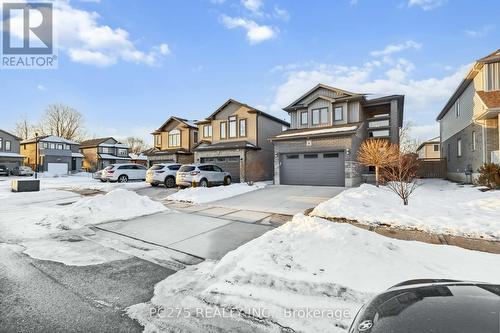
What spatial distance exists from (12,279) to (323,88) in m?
20.6

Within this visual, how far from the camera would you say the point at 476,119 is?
1274cm

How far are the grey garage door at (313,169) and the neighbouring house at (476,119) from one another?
6888mm

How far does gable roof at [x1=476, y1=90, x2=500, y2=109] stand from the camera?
11.2 metres

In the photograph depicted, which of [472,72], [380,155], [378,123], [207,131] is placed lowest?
[380,155]

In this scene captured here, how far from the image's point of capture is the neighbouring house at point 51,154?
39875 millimetres

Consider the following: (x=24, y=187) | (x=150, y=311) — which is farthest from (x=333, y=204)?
(x=24, y=187)

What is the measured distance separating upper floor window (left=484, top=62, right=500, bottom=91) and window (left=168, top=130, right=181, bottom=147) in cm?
2493

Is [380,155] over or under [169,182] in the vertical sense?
over

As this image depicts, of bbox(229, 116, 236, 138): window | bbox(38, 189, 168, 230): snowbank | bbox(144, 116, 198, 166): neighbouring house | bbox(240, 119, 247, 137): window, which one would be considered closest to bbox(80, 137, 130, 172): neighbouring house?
bbox(144, 116, 198, 166): neighbouring house

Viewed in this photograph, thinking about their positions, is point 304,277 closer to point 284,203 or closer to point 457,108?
point 284,203

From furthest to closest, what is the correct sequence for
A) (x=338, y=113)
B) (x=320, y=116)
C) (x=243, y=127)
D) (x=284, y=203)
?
(x=243, y=127) → (x=320, y=116) → (x=338, y=113) → (x=284, y=203)

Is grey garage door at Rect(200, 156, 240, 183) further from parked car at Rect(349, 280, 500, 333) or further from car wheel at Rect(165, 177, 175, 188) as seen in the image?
parked car at Rect(349, 280, 500, 333)

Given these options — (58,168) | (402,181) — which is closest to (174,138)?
(402,181)

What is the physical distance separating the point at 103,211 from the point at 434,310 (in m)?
9.01
